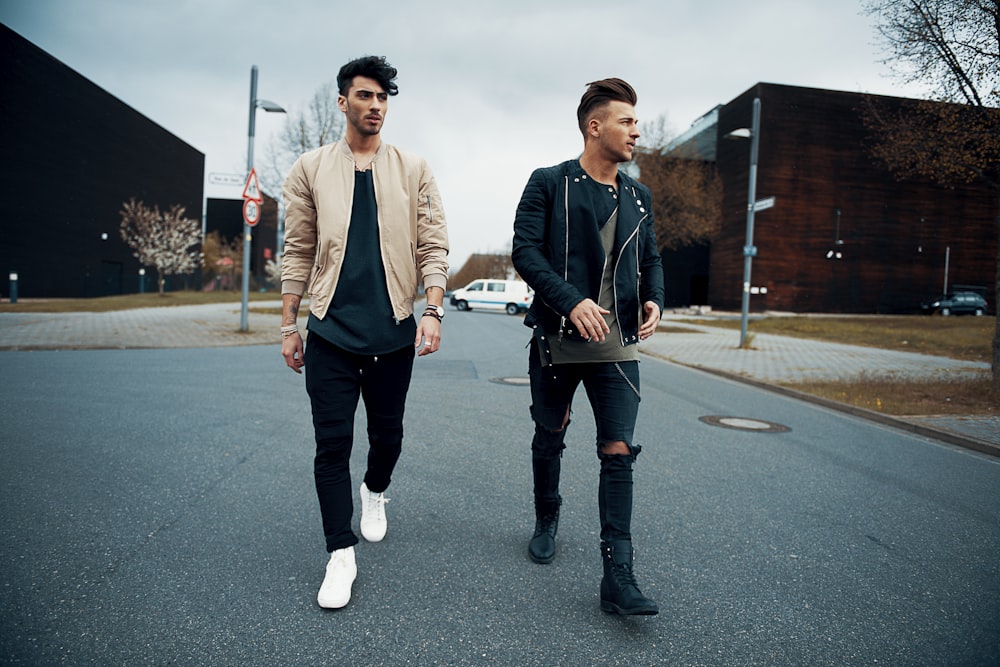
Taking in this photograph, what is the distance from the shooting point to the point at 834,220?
40062mm

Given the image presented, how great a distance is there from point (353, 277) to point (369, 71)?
801 mm

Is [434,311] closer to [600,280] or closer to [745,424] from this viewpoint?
[600,280]

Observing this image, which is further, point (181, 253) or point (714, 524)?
point (181, 253)

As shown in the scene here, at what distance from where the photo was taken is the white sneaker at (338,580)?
2463 mm

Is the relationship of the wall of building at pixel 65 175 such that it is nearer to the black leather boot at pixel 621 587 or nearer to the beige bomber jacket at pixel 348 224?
the beige bomber jacket at pixel 348 224

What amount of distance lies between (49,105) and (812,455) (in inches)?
1519

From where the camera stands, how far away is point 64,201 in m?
35.0

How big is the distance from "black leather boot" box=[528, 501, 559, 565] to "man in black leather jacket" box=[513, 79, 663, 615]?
0.45 metres

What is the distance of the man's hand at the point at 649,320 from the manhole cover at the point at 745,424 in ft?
13.3

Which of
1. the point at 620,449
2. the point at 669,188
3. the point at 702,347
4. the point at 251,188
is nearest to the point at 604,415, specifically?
the point at 620,449

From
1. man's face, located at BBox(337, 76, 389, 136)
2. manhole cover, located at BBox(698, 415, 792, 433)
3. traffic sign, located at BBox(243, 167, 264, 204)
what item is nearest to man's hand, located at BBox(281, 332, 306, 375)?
man's face, located at BBox(337, 76, 389, 136)

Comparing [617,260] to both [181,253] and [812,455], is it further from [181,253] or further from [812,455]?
[181,253]

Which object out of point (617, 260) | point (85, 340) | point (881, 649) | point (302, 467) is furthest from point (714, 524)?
point (85, 340)

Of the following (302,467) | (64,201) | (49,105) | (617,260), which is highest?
(49,105)
